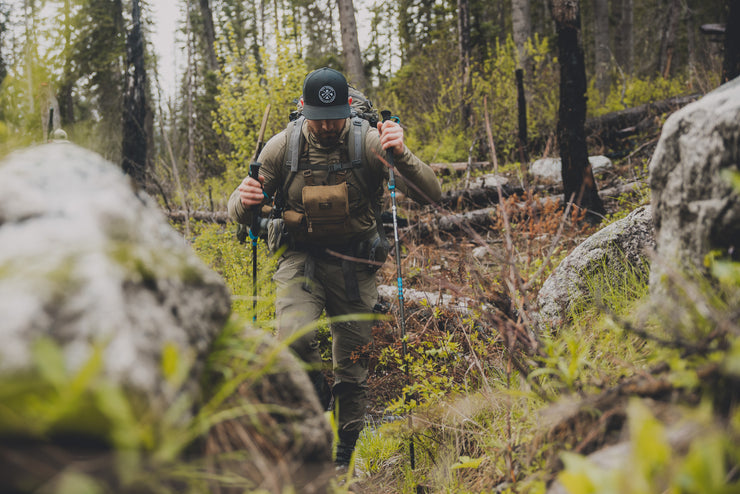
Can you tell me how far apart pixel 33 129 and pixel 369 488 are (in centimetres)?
336

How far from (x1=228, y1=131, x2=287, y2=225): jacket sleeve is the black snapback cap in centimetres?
37

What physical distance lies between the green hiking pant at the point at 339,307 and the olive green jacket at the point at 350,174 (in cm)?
37

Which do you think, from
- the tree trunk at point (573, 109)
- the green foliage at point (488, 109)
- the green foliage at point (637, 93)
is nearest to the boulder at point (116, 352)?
the tree trunk at point (573, 109)

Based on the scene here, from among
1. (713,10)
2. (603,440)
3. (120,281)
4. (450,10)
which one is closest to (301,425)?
(120,281)

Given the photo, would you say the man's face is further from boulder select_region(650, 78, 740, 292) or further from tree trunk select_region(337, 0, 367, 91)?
tree trunk select_region(337, 0, 367, 91)

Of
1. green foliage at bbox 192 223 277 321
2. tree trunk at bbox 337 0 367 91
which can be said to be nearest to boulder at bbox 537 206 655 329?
green foliage at bbox 192 223 277 321

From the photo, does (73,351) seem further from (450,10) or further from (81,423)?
(450,10)

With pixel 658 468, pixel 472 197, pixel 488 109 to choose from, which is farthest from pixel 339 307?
pixel 488 109

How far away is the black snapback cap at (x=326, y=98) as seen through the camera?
3.65 m

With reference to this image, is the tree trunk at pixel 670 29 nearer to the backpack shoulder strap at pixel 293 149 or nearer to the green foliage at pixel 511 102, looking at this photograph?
the green foliage at pixel 511 102

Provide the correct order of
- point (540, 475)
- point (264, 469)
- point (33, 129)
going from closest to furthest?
point (264, 469)
point (540, 475)
point (33, 129)

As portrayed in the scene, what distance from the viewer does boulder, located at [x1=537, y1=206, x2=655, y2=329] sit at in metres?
3.39

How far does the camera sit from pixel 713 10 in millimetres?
25203

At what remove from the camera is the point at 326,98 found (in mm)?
3672
